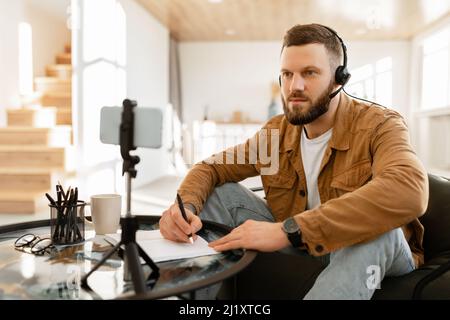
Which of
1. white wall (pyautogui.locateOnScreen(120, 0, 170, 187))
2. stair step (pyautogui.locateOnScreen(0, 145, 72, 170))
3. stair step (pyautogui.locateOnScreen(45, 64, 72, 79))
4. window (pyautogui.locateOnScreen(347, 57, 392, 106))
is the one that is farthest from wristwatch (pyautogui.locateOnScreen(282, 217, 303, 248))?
window (pyautogui.locateOnScreen(347, 57, 392, 106))

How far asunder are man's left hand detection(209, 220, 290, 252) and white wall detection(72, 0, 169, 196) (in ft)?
11.7

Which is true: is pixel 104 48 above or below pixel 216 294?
above

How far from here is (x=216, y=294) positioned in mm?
1017

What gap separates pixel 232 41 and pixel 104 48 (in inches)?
174

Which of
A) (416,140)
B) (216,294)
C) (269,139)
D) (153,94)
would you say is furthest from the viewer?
(416,140)

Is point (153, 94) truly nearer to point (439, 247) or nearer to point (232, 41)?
point (232, 41)

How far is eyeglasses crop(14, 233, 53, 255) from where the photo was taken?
1141 mm

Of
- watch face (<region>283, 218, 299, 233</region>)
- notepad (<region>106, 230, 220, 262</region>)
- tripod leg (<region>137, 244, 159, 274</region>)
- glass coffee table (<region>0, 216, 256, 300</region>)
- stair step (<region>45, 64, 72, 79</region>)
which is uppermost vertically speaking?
stair step (<region>45, 64, 72, 79</region>)

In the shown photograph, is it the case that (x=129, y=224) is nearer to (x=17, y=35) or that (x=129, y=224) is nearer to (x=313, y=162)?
(x=313, y=162)

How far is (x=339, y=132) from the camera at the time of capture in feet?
4.68

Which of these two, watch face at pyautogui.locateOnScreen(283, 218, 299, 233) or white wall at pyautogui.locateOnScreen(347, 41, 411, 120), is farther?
white wall at pyautogui.locateOnScreen(347, 41, 411, 120)

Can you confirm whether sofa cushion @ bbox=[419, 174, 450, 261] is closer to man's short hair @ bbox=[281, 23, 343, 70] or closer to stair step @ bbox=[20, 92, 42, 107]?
man's short hair @ bbox=[281, 23, 343, 70]

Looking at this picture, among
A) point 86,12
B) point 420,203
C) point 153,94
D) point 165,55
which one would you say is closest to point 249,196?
point 420,203

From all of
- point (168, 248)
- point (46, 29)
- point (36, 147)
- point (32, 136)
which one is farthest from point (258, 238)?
point (46, 29)
